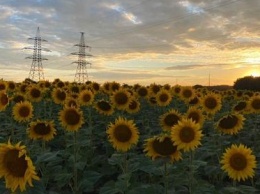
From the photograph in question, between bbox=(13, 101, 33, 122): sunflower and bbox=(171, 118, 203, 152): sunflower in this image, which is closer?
bbox=(171, 118, 203, 152): sunflower

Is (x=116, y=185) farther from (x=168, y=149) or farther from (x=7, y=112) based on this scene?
(x=7, y=112)

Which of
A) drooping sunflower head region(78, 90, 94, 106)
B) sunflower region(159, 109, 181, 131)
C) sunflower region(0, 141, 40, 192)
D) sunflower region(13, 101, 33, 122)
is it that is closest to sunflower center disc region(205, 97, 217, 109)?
drooping sunflower head region(78, 90, 94, 106)

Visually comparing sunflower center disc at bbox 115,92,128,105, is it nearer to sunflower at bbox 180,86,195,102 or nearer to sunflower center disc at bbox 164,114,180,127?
sunflower center disc at bbox 164,114,180,127

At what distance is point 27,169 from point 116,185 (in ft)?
7.89

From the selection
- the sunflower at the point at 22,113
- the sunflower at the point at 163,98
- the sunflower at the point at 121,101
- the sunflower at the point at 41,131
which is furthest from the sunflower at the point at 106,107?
the sunflower at the point at 163,98

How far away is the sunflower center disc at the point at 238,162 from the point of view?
6.74 m

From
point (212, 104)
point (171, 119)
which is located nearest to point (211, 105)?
point (212, 104)

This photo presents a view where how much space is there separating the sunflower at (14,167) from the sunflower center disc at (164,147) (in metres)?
2.20

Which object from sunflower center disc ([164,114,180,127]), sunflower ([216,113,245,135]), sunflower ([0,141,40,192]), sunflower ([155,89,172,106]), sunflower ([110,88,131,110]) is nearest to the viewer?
sunflower ([0,141,40,192])

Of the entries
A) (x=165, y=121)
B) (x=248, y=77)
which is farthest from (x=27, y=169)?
(x=248, y=77)

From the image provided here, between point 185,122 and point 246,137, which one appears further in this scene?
point 246,137

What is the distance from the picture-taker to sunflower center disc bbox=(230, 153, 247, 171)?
22.1 feet

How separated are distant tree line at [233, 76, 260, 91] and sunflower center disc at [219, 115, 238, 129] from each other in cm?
4331

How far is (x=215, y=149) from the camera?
948 centimetres
